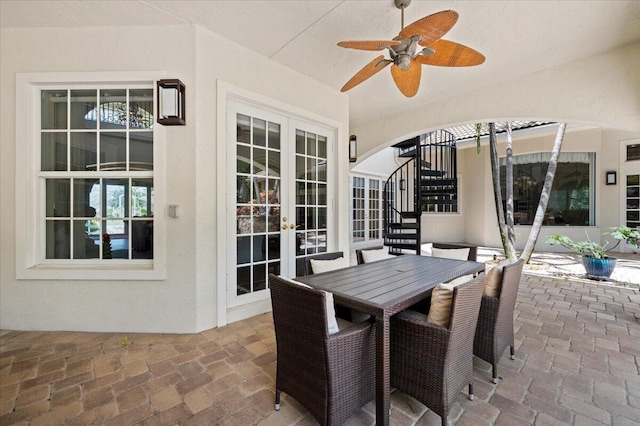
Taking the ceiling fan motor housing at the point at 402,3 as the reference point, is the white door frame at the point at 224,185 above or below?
below

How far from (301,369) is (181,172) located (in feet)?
7.22

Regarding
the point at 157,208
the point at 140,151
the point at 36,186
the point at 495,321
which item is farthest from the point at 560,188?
the point at 36,186

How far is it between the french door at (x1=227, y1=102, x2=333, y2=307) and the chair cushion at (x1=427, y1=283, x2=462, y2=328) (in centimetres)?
223

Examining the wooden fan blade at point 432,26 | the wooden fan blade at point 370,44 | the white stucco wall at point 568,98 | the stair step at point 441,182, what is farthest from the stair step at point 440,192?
the wooden fan blade at point 370,44

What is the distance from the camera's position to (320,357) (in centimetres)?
147

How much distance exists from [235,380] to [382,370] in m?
1.15

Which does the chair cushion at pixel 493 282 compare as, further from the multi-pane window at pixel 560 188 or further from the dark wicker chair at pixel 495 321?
the multi-pane window at pixel 560 188

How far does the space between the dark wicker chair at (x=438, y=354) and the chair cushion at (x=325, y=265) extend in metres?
0.91

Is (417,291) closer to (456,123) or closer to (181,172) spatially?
(181,172)

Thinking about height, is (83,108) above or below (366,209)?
above

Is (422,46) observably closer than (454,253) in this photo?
Yes

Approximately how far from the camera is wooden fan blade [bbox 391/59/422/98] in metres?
2.34

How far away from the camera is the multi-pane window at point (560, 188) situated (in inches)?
301

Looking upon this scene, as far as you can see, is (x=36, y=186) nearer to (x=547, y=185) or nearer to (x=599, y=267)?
(x=547, y=185)
